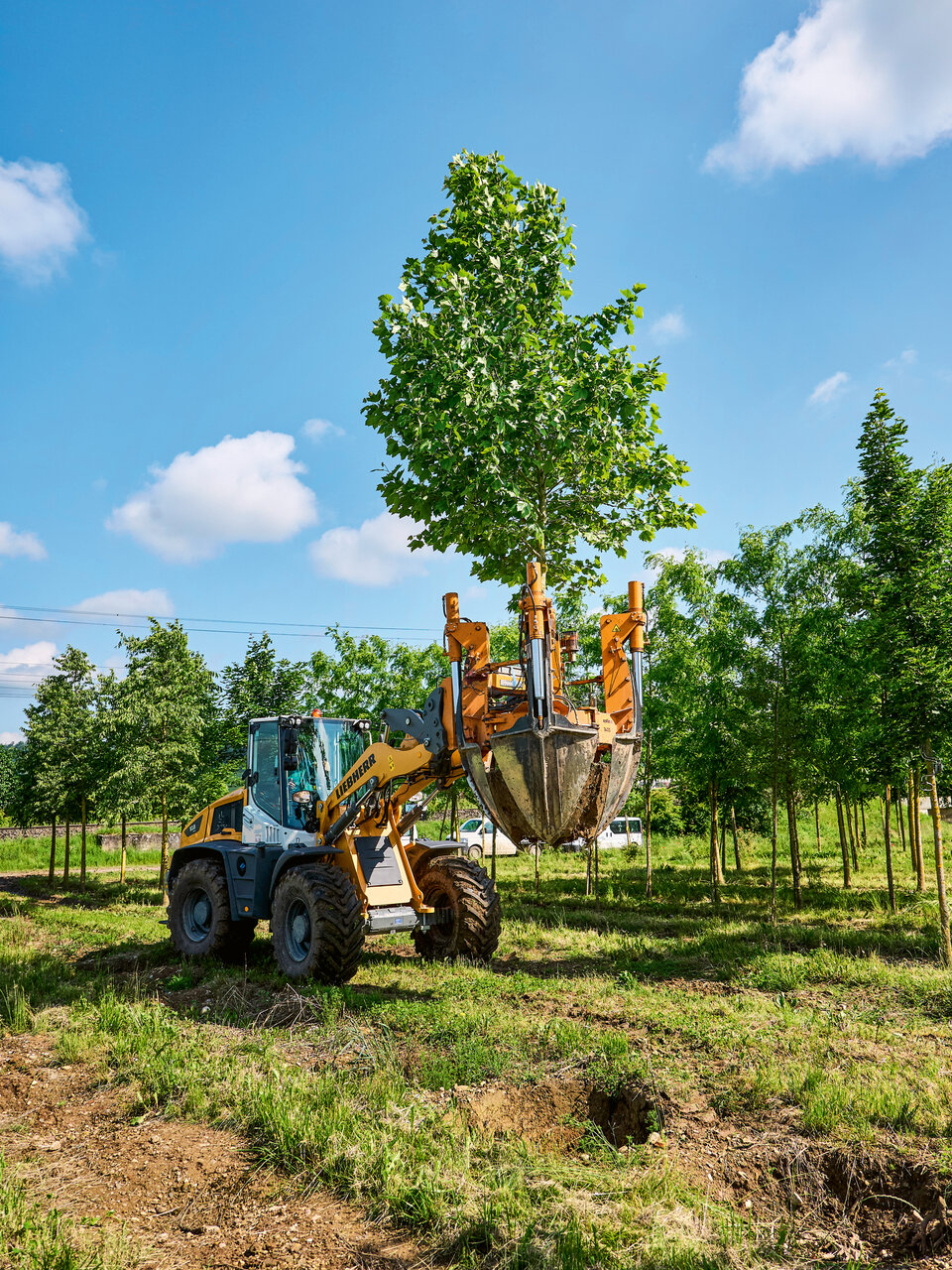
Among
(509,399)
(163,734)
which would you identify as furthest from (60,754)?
(509,399)

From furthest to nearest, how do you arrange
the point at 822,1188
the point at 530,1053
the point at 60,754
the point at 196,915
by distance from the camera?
1. the point at 60,754
2. the point at 196,915
3. the point at 530,1053
4. the point at 822,1188

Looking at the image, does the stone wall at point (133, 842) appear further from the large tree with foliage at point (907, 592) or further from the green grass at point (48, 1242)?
the green grass at point (48, 1242)

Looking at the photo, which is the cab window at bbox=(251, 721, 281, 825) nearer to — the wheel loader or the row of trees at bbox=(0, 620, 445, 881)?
the wheel loader

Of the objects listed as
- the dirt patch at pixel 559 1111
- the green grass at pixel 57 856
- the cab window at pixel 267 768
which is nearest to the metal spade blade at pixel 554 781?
the dirt patch at pixel 559 1111

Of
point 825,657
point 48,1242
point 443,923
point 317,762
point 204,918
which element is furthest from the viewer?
point 825,657

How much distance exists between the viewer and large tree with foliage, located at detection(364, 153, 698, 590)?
376 inches

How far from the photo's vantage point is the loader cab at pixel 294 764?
1201cm

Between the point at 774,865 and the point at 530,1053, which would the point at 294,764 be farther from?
the point at 774,865

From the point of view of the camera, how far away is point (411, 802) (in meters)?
11.0

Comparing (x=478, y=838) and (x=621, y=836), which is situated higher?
(x=478, y=838)

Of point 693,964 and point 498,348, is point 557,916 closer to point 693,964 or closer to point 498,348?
point 693,964

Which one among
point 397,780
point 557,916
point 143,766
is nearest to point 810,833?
point 557,916

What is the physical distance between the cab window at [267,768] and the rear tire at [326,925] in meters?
1.60

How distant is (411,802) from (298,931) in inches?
86.3
